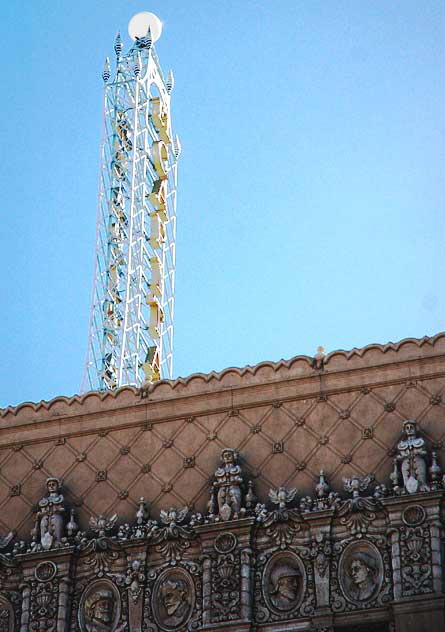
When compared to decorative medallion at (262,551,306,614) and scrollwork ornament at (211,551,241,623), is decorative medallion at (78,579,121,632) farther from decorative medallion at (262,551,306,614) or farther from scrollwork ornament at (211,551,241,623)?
decorative medallion at (262,551,306,614)

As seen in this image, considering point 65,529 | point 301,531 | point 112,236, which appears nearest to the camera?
point 301,531

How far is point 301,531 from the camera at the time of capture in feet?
81.7

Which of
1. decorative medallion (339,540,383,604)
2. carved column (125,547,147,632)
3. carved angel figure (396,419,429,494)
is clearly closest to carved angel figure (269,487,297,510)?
decorative medallion (339,540,383,604)

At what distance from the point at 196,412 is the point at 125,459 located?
142 cm

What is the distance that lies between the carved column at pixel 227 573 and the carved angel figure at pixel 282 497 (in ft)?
1.68

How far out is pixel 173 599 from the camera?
25109 millimetres

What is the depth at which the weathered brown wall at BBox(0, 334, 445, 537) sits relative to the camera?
25.7 metres

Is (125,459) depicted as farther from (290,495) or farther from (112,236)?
(112,236)

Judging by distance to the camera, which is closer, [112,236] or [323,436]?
[323,436]

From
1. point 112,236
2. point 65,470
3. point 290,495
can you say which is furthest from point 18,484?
point 112,236

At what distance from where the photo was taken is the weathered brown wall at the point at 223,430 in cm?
2569

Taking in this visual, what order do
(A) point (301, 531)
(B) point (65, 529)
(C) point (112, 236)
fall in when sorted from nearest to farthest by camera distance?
(A) point (301, 531) < (B) point (65, 529) < (C) point (112, 236)

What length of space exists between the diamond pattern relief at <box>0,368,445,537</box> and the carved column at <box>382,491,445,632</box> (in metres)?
0.91

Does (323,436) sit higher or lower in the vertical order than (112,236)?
lower
